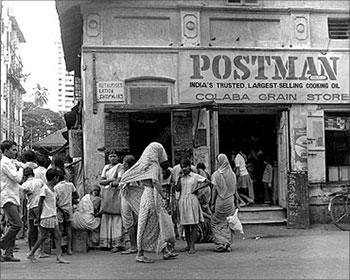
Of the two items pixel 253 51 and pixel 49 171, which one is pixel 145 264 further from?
pixel 253 51

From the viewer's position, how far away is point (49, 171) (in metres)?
8.38

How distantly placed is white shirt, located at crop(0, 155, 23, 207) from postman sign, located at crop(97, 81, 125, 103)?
3751 mm

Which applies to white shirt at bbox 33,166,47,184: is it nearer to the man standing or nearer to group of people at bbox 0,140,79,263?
group of people at bbox 0,140,79,263

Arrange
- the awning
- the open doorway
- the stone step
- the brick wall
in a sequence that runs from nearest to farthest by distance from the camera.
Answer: the awning < the brick wall < the stone step < the open doorway

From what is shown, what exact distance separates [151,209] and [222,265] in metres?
1.34

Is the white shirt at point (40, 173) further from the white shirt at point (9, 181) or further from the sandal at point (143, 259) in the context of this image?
the sandal at point (143, 259)

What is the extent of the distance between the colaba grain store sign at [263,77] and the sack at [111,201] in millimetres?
3265

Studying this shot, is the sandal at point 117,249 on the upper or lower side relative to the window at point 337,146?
lower

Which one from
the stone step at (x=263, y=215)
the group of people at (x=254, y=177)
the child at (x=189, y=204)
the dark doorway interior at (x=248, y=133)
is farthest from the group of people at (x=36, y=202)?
the dark doorway interior at (x=248, y=133)

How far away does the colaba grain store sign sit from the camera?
12000 mm

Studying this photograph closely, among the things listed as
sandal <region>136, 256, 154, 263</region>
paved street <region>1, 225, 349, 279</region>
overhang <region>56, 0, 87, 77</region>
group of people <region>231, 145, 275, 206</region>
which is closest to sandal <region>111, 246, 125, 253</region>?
paved street <region>1, 225, 349, 279</region>

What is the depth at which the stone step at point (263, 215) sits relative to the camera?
1211 centimetres

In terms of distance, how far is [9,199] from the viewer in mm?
8039

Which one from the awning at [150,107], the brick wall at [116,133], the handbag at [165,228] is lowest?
the handbag at [165,228]
